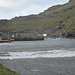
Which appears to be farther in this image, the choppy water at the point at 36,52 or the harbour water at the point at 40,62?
the choppy water at the point at 36,52

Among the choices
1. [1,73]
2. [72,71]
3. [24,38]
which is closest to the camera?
[1,73]

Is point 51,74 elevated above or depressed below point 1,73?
below

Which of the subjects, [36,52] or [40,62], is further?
[36,52]

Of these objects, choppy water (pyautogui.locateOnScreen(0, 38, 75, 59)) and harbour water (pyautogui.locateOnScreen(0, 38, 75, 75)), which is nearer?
harbour water (pyautogui.locateOnScreen(0, 38, 75, 75))

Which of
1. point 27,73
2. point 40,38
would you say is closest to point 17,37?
point 40,38

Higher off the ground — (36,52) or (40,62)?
(40,62)

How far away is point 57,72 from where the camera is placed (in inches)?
939

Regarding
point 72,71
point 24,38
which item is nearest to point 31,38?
point 24,38

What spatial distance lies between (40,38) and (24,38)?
55.0ft

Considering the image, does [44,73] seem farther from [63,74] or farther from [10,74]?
[10,74]

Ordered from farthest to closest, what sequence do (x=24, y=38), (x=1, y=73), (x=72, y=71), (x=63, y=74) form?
(x=24, y=38)
(x=72, y=71)
(x=63, y=74)
(x=1, y=73)

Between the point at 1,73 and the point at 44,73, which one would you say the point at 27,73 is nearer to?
the point at 44,73

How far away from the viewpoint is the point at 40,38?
17412 centimetres

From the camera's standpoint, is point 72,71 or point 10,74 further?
point 72,71
